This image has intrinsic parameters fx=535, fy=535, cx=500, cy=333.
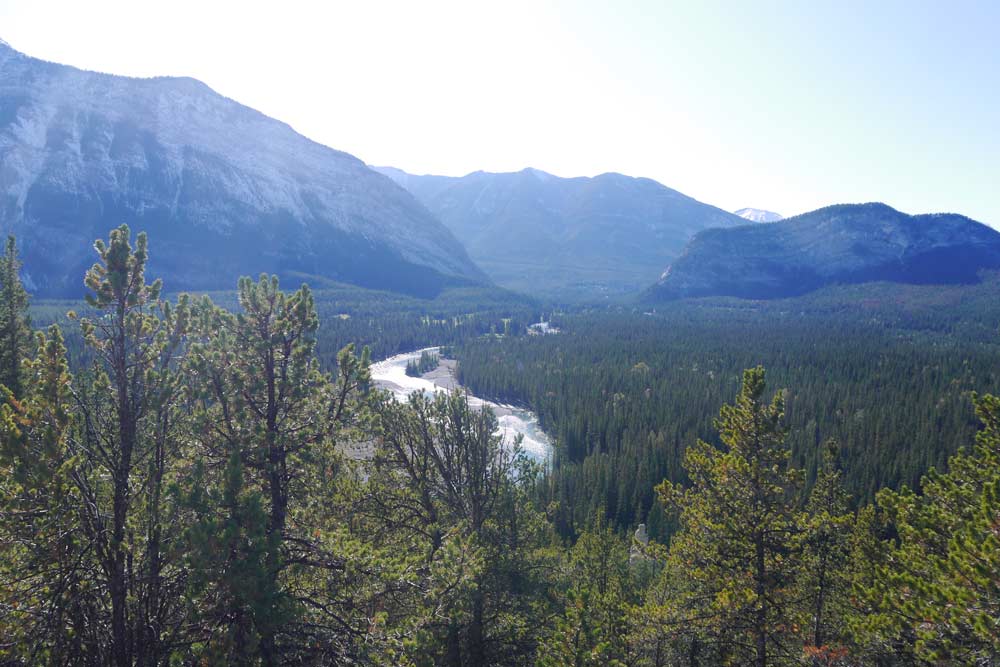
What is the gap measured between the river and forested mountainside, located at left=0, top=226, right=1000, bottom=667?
36.7 metres

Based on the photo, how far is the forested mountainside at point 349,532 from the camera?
904 cm

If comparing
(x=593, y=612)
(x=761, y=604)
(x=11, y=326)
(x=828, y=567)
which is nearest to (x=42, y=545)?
(x=593, y=612)

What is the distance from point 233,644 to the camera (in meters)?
9.20

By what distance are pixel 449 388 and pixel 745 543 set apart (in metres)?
47.1

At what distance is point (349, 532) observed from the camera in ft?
48.7

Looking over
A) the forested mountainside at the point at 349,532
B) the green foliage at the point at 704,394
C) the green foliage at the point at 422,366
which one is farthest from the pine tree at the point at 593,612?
the green foliage at the point at 422,366

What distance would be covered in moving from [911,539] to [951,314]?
235101 millimetres

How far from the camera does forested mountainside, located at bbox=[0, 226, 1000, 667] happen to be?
9.04 m

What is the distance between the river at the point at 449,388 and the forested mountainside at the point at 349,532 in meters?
36.7

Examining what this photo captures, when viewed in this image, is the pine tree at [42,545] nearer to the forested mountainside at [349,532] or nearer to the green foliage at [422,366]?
the forested mountainside at [349,532]

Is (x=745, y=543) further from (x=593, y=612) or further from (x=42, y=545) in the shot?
(x=42, y=545)

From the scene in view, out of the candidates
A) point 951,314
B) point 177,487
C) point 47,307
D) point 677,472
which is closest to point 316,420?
point 177,487

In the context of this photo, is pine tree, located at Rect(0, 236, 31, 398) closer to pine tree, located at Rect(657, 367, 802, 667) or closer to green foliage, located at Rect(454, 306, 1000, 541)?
pine tree, located at Rect(657, 367, 802, 667)

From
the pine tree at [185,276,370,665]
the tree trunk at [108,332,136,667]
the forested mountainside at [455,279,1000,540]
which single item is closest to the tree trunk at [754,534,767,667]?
the forested mountainside at [455,279,1000,540]
